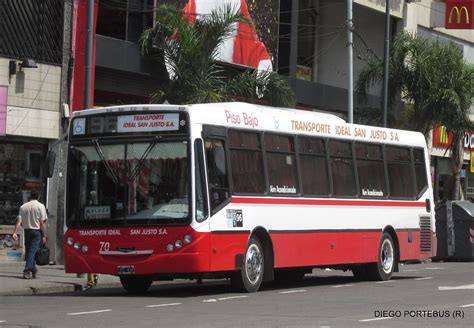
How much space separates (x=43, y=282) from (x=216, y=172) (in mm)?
4872

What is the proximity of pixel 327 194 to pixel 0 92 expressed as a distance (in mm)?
8252

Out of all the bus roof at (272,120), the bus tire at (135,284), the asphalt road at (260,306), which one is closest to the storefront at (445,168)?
the bus roof at (272,120)

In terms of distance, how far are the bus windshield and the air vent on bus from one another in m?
8.33

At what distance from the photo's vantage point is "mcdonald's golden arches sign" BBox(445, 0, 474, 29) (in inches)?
1521

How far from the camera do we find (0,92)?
22672mm

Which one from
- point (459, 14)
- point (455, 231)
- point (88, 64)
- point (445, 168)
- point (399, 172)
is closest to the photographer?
point (88, 64)

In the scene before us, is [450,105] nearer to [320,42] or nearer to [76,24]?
[320,42]

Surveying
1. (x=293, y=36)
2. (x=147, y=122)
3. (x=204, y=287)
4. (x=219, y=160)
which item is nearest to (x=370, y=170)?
(x=204, y=287)

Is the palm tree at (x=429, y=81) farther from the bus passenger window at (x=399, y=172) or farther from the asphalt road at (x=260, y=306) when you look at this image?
the asphalt road at (x=260, y=306)

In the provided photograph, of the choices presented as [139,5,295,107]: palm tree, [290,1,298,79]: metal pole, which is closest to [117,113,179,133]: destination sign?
[139,5,295,107]: palm tree

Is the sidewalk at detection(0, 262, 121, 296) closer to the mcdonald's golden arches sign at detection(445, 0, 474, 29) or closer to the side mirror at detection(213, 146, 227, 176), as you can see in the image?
the side mirror at detection(213, 146, 227, 176)

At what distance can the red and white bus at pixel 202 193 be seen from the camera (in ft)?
52.2

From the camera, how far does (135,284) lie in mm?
17797

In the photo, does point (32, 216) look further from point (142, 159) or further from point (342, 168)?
point (342, 168)
